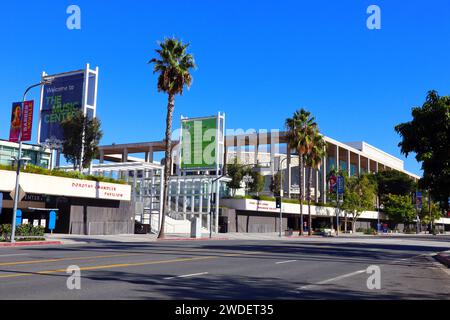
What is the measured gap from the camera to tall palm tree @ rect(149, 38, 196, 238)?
39250 mm

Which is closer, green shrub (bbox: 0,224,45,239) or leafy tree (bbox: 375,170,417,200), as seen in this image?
green shrub (bbox: 0,224,45,239)

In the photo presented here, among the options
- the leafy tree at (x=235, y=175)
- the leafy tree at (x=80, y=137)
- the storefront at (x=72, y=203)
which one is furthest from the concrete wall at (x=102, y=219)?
the leafy tree at (x=235, y=175)

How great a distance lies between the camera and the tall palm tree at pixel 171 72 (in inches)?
1545

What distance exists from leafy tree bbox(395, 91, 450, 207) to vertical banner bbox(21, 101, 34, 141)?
910 inches

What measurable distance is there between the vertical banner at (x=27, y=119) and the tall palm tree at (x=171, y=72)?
10660 millimetres

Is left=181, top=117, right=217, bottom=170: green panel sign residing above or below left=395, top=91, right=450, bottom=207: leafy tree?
above

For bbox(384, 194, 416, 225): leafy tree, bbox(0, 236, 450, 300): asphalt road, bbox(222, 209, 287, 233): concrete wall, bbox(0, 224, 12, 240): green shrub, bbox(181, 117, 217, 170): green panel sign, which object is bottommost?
bbox(0, 236, 450, 300): asphalt road

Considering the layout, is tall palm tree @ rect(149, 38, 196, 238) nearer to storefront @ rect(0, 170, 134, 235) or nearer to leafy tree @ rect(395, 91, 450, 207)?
storefront @ rect(0, 170, 134, 235)

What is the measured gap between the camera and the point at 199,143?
54906 mm

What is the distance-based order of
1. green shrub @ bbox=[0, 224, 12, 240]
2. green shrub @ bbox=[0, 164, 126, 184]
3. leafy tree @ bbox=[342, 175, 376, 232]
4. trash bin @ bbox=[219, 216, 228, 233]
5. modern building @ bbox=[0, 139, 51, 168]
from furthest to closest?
leafy tree @ bbox=[342, 175, 376, 232], trash bin @ bbox=[219, 216, 228, 233], modern building @ bbox=[0, 139, 51, 168], green shrub @ bbox=[0, 164, 126, 184], green shrub @ bbox=[0, 224, 12, 240]

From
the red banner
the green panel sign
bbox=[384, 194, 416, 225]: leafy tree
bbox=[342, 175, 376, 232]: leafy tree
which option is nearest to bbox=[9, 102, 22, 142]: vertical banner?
the red banner

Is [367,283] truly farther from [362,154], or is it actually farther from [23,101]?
[362,154]

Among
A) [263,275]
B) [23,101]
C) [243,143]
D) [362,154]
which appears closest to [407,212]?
[362,154]
